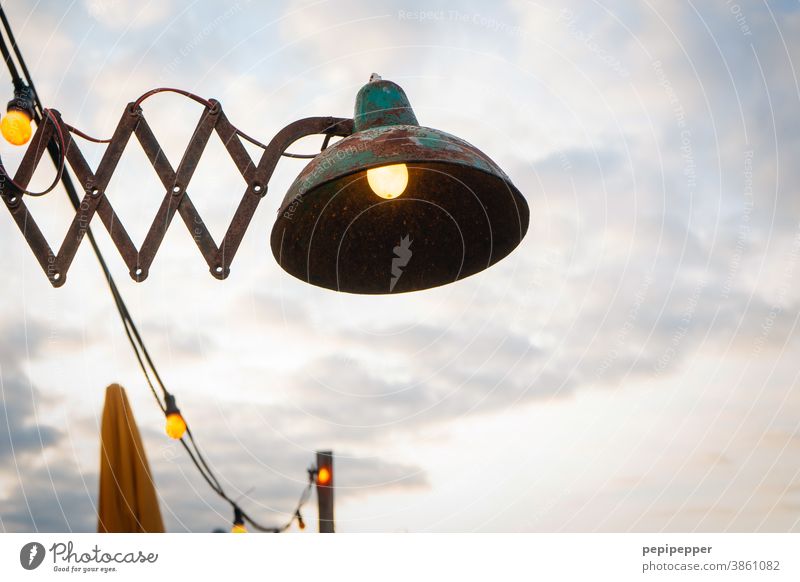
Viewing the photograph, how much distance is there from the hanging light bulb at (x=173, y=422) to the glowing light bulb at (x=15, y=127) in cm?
449

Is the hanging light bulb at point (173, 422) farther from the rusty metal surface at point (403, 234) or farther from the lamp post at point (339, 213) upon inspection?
the rusty metal surface at point (403, 234)

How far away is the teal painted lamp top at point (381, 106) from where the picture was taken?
7.75 ft

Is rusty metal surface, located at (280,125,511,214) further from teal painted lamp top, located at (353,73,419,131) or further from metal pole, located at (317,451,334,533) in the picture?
metal pole, located at (317,451,334,533)

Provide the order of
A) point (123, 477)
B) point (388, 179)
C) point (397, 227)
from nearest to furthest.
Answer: point (388, 179)
point (397, 227)
point (123, 477)

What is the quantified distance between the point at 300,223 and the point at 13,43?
2.01m

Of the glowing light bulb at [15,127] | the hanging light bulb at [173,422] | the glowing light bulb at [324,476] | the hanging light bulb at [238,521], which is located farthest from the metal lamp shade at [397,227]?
the hanging light bulb at [238,521]

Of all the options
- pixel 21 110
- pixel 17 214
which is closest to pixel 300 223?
pixel 17 214

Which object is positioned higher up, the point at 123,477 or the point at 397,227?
the point at 397,227

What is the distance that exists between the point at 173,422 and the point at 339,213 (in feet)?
16.0

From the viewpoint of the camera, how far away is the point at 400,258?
2.67 metres
